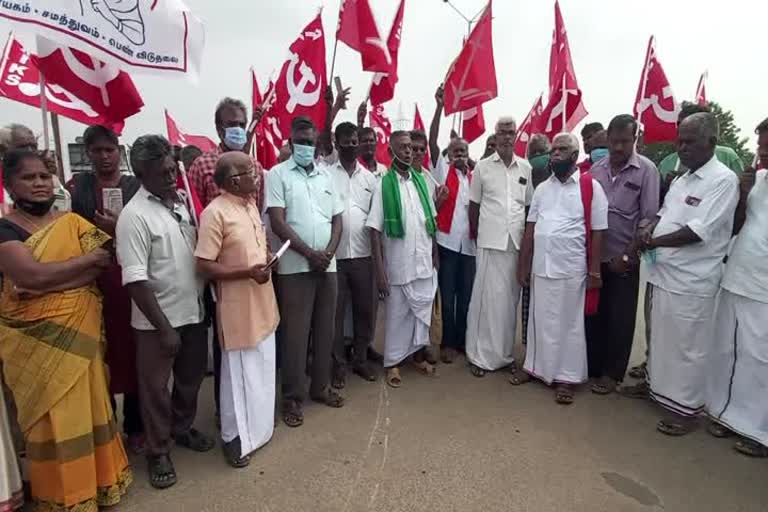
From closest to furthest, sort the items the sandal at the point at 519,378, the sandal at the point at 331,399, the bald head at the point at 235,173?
the bald head at the point at 235,173
the sandal at the point at 331,399
the sandal at the point at 519,378

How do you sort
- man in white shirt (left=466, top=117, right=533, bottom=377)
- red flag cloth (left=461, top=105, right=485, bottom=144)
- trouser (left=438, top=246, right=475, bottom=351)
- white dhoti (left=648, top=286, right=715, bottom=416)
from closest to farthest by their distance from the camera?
white dhoti (left=648, top=286, right=715, bottom=416), man in white shirt (left=466, top=117, right=533, bottom=377), trouser (left=438, top=246, right=475, bottom=351), red flag cloth (left=461, top=105, right=485, bottom=144)

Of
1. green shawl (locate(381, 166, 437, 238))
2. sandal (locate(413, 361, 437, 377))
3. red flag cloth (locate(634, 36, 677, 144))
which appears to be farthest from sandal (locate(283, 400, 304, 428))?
red flag cloth (locate(634, 36, 677, 144))

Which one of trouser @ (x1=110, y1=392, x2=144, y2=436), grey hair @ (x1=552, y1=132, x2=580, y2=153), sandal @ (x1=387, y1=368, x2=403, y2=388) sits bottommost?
sandal @ (x1=387, y1=368, x2=403, y2=388)

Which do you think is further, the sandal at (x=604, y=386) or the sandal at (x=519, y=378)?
the sandal at (x=519, y=378)

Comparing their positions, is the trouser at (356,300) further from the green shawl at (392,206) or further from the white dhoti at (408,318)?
the green shawl at (392,206)

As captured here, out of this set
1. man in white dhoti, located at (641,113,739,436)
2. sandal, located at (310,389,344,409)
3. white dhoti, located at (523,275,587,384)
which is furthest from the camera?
white dhoti, located at (523,275,587,384)

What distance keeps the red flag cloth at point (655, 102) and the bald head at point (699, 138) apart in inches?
61.7

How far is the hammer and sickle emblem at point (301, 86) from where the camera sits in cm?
435

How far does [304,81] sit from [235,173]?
179cm

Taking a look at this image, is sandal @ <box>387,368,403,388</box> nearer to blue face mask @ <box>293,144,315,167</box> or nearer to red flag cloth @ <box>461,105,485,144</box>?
blue face mask @ <box>293,144,315,167</box>

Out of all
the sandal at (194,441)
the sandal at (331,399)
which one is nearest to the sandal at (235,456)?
the sandal at (194,441)

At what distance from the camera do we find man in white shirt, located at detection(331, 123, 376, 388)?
409 centimetres

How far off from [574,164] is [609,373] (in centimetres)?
181

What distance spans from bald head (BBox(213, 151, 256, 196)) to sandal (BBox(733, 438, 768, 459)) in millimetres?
3573
